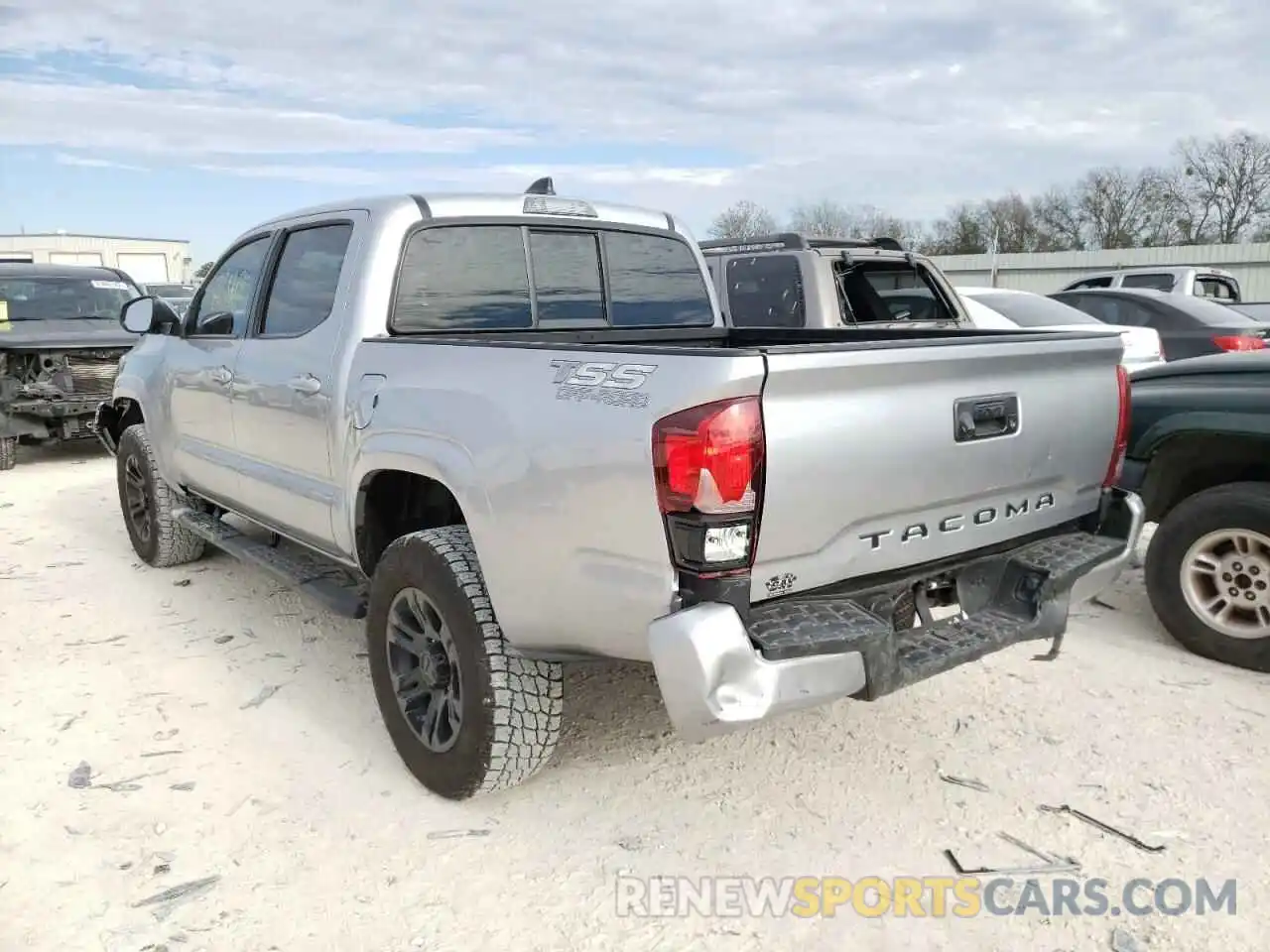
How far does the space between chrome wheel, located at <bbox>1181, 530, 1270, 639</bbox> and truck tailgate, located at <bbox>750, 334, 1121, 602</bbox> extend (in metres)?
1.25

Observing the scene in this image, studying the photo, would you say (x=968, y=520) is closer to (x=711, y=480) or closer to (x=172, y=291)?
(x=711, y=480)

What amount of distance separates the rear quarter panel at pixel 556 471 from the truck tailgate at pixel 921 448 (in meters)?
0.23

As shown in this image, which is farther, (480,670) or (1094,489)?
(1094,489)

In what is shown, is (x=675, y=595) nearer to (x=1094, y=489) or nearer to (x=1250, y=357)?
(x=1094, y=489)

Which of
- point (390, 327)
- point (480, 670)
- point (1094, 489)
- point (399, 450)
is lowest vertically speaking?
point (480, 670)

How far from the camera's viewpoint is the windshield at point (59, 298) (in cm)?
1033

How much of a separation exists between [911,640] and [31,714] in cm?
343

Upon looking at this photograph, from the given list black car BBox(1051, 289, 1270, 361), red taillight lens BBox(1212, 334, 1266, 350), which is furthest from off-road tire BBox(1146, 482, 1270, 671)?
red taillight lens BBox(1212, 334, 1266, 350)

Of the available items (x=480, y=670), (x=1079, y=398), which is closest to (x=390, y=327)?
(x=480, y=670)

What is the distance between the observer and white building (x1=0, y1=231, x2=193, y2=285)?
→ 2290 inches

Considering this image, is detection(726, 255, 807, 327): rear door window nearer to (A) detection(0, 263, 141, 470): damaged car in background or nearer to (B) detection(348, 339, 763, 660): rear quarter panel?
(B) detection(348, 339, 763, 660): rear quarter panel

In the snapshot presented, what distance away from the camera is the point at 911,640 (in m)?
2.80

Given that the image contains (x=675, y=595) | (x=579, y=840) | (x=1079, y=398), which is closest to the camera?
(x=675, y=595)

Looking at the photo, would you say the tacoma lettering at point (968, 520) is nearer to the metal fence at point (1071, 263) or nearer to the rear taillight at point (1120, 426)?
the rear taillight at point (1120, 426)
